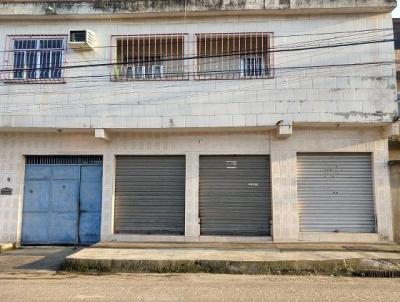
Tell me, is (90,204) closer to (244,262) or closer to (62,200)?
(62,200)

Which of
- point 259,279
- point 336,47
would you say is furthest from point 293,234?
point 336,47

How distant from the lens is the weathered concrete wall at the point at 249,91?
1088 centimetres

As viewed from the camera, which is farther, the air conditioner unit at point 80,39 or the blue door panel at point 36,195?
the blue door panel at point 36,195

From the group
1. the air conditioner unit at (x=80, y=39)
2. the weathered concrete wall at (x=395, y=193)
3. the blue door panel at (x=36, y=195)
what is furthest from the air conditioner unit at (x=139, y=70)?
the weathered concrete wall at (x=395, y=193)

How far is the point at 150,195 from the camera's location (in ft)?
38.2

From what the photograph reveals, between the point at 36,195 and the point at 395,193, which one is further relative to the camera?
the point at 36,195

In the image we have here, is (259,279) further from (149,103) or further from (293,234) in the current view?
(149,103)

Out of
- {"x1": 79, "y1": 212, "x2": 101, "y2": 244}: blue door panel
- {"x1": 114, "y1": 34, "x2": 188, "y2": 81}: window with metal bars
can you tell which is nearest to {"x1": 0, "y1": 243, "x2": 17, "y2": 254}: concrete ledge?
{"x1": 79, "y1": 212, "x2": 101, "y2": 244}: blue door panel

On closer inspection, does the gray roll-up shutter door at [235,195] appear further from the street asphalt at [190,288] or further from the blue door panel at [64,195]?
the blue door panel at [64,195]

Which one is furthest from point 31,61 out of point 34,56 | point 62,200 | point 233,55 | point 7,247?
point 233,55

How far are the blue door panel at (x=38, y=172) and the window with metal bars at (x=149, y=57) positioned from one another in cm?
347

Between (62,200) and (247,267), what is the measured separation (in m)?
6.21

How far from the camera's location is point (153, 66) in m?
11.8

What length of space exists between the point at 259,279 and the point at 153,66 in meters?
6.85
